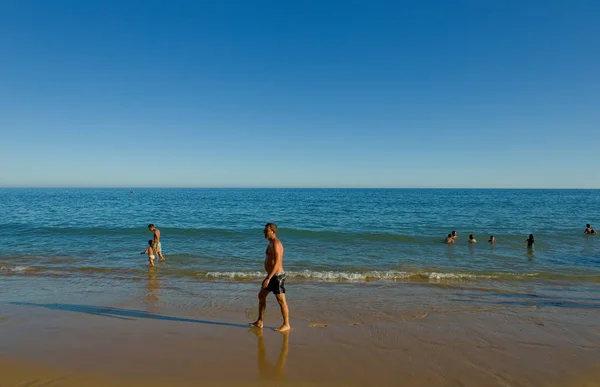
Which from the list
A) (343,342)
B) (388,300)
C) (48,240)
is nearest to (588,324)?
(388,300)

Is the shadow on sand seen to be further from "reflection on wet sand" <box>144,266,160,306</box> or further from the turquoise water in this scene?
the turquoise water

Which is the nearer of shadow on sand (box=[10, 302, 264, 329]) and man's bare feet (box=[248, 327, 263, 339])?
man's bare feet (box=[248, 327, 263, 339])

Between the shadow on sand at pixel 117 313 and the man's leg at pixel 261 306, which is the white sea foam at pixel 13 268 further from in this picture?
the man's leg at pixel 261 306

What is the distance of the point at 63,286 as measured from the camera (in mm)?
9438

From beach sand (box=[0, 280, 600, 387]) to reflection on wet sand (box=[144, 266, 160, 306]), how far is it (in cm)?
9

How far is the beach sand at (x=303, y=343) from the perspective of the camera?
4.62 m

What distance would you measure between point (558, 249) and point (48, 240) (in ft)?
86.7

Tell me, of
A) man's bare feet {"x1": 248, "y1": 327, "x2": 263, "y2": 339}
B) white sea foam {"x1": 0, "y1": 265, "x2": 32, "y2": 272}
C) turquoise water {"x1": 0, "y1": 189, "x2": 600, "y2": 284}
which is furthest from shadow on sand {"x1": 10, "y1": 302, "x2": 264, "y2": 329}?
white sea foam {"x1": 0, "y1": 265, "x2": 32, "y2": 272}

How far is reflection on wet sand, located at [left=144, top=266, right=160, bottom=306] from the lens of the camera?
8250mm

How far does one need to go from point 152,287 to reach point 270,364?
588 cm

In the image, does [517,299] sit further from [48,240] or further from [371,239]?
[48,240]

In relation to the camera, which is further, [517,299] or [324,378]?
[517,299]

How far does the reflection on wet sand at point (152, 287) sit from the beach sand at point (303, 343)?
0.09 metres

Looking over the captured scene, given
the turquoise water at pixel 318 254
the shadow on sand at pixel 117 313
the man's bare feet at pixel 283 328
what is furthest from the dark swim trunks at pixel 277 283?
the turquoise water at pixel 318 254
